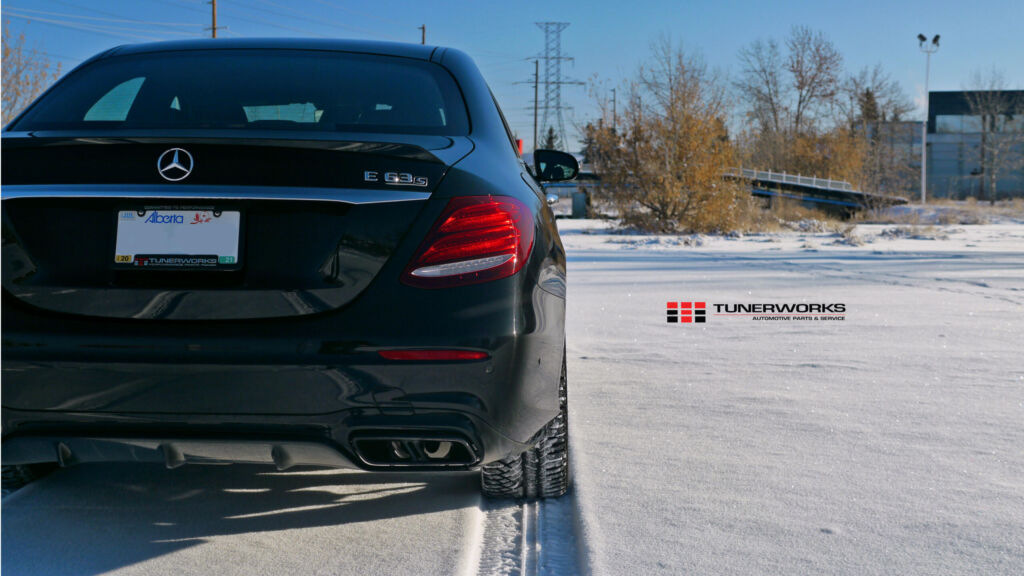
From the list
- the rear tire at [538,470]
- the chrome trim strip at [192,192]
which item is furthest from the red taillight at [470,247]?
the rear tire at [538,470]

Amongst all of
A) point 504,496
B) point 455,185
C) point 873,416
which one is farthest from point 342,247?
point 873,416

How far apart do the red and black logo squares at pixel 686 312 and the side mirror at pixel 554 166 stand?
130 inches

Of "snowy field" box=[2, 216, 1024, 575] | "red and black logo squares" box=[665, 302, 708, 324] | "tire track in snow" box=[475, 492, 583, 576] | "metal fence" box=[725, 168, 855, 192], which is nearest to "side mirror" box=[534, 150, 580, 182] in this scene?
"snowy field" box=[2, 216, 1024, 575]

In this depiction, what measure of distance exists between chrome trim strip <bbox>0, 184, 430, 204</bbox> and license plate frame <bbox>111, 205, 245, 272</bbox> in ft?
0.11

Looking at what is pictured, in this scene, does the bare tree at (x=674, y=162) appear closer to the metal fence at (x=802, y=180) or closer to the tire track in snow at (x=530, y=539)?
the metal fence at (x=802, y=180)

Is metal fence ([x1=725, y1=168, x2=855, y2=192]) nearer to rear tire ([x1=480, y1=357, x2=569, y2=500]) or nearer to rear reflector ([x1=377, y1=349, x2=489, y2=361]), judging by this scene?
rear tire ([x1=480, y1=357, x2=569, y2=500])

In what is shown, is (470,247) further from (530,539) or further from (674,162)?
(674,162)

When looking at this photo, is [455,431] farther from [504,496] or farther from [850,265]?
[850,265]

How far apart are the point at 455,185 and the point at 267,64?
1.06m

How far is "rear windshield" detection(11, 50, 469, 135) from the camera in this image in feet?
9.12

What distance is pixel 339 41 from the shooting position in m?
3.30

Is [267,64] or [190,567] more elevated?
[267,64]
